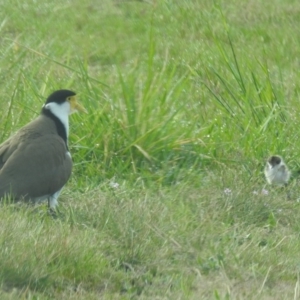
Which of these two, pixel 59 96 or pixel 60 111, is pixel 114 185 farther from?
pixel 59 96

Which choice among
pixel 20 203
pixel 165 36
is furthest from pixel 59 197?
pixel 165 36

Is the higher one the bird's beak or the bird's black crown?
the bird's black crown

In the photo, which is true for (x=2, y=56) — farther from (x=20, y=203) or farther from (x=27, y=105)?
(x=20, y=203)

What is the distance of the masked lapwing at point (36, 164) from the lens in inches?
219

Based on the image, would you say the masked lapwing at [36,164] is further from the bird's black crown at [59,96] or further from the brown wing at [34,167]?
the bird's black crown at [59,96]

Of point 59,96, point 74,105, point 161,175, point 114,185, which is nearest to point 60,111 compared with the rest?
point 59,96

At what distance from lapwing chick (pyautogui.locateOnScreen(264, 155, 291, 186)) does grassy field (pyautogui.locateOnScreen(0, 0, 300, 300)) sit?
0.26ft

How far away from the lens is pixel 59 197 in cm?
595

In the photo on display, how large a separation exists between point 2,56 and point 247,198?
273 centimetres

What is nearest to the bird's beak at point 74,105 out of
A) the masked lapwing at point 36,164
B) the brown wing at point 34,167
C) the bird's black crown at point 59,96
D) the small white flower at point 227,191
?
the bird's black crown at point 59,96

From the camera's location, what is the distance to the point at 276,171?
20.2ft

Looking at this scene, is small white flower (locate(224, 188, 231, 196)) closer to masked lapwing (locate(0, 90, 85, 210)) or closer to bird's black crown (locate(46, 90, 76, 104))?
masked lapwing (locate(0, 90, 85, 210))

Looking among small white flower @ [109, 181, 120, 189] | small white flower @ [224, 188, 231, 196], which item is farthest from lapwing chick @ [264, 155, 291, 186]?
small white flower @ [109, 181, 120, 189]

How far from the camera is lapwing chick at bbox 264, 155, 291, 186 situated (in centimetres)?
612
